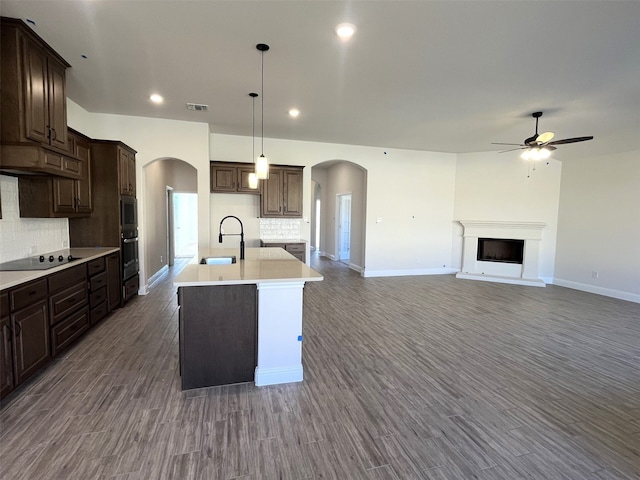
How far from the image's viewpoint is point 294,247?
6.10 metres

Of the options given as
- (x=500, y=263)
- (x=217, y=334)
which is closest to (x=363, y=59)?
(x=217, y=334)

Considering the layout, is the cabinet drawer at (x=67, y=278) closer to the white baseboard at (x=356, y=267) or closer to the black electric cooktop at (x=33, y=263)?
the black electric cooktop at (x=33, y=263)

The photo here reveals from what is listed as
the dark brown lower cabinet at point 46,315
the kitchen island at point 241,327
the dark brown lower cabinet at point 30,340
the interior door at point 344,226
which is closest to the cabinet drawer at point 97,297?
the dark brown lower cabinet at point 46,315

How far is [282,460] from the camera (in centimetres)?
185

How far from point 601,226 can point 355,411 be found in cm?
667

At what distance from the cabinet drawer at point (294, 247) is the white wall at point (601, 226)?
224 inches

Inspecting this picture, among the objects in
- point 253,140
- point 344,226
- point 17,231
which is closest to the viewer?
point 17,231

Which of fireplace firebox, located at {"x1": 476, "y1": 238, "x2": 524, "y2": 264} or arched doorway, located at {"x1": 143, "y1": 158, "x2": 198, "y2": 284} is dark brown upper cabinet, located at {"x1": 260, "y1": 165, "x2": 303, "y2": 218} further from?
fireplace firebox, located at {"x1": 476, "y1": 238, "x2": 524, "y2": 264}

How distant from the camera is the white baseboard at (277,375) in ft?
8.61

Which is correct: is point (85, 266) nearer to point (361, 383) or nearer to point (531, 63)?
point (361, 383)

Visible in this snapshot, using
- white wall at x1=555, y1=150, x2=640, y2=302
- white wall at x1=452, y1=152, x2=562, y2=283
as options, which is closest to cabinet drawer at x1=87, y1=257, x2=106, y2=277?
white wall at x1=452, y1=152, x2=562, y2=283

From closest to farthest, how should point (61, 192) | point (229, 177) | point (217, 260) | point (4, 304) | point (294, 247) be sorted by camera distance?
point (4, 304) < point (217, 260) < point (61, 192) < point (229, 177) < point (294, 247)

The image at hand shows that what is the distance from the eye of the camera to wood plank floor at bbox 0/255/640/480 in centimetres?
182

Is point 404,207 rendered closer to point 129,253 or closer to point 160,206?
point 160,206
